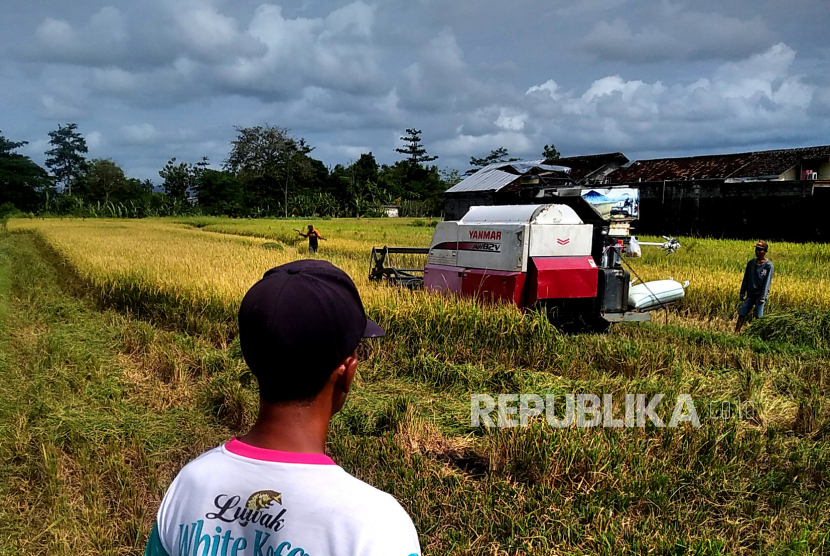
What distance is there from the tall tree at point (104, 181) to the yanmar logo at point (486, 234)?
62.9 meters

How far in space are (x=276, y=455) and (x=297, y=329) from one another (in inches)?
9.3

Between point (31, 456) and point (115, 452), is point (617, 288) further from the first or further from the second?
point (31, 456)

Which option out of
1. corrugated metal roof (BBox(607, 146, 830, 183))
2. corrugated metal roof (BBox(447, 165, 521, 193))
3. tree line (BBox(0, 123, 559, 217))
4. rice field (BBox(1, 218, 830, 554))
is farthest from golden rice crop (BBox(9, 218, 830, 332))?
tree line (BBox(0, 123, 559, 217))

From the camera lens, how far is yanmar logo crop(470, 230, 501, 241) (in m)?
7.12

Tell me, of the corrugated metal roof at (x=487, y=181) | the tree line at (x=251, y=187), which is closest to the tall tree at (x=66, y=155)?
the tree line at (x=251, y=187)

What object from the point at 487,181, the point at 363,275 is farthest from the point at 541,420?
the point at 487,181

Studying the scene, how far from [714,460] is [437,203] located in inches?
A: 2151

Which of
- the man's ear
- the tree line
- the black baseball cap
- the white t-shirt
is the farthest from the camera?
the tree line

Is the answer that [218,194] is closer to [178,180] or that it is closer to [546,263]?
[178,180]

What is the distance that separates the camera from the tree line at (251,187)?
184 ft

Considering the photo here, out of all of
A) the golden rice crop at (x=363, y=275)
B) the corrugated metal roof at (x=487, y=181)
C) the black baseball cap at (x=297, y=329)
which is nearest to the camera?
the black baseball cap at (x=297, y=329)

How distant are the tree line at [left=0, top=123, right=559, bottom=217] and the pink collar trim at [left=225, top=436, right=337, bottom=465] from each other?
182 ft

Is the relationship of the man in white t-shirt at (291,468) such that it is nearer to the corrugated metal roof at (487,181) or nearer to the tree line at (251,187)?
the corrugated metal roof at (487,181)

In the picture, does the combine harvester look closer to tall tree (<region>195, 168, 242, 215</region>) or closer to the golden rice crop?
the golden rice crop
